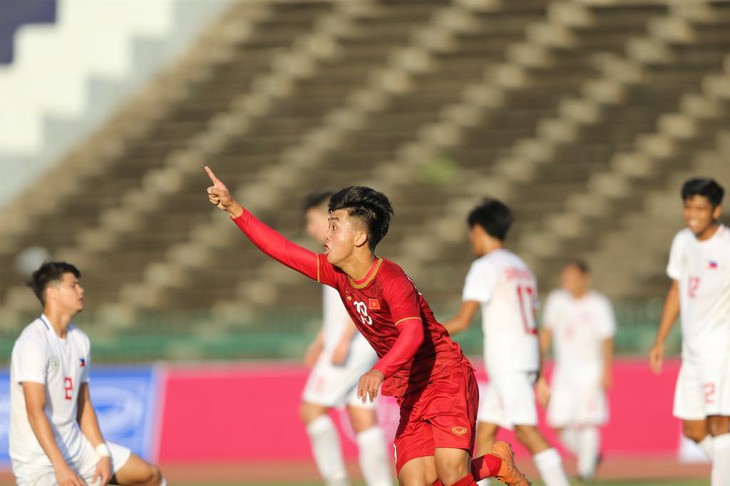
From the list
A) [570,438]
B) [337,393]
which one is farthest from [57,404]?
[570,438]

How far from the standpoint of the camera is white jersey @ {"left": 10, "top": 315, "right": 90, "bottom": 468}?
8.72 m

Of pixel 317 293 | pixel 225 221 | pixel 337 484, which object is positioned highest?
pixel 225 221

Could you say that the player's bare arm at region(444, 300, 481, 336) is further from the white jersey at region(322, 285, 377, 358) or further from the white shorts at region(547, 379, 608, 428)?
the white shorts at region(547, 379, 608, 428)

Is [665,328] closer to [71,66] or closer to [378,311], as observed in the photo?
[378,311]

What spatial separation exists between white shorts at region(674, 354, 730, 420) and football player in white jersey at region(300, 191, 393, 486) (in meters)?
2.62

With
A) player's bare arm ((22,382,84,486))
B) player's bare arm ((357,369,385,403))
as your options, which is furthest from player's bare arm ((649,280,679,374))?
player's bare arm ((22,382,84,486))

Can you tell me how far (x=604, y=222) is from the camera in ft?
76.4

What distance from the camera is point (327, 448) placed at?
12031 mm

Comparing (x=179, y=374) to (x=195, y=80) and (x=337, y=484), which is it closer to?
(x=337, y=484)

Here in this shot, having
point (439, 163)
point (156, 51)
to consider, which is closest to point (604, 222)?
point (439, 163)

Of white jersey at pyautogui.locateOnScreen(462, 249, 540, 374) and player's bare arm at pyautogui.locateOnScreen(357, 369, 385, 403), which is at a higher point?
white jersey at pyautogui.locateOnScreen(462, 249, 540, 374)

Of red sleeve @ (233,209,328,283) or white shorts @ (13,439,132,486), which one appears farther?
white shorts @ (13,439,132,486)

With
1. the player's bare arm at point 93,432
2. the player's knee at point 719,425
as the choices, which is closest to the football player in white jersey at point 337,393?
the player's knee at point 719,425

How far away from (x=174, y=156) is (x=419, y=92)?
4.77m
